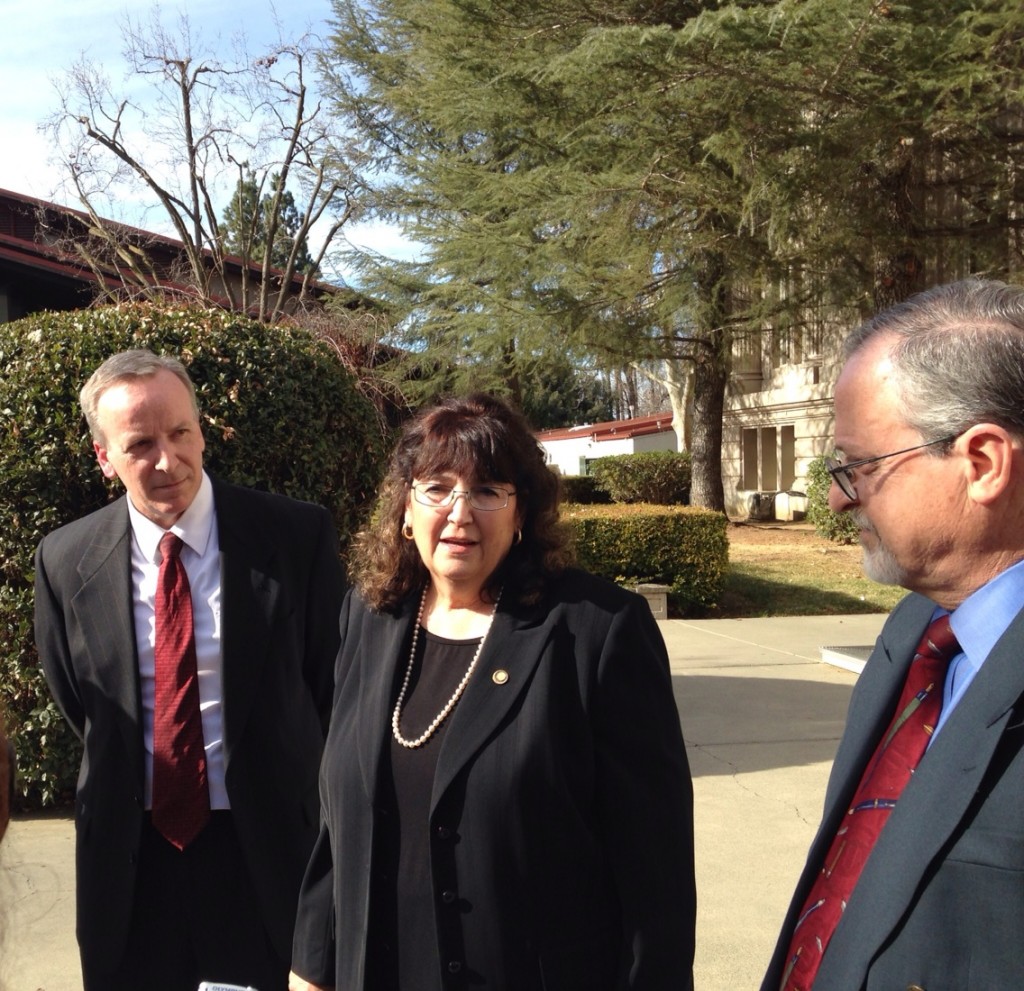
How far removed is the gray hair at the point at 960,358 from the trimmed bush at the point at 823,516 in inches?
628

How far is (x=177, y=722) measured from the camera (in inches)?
116

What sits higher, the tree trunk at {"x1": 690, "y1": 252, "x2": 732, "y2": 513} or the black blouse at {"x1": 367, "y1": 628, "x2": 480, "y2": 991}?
the tree trunk at {"x1": 690, "y1": 252, "x2": 732, "y2": 513}

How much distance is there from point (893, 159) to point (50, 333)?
11699 millimetres

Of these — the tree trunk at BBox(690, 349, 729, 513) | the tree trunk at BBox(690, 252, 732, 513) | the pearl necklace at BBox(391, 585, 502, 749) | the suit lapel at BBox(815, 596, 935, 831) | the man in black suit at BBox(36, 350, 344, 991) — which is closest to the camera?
the suit lapel at BBox(815, 596, 935, 831)

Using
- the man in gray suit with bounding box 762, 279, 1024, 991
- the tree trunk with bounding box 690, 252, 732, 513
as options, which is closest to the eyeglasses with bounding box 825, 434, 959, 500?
the man in gray suit with bounding box 762, 279, 1024, 991

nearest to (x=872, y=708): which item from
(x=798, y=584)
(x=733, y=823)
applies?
(x=733, y=823)

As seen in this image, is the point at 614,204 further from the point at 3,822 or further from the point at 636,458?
the point at 3,822

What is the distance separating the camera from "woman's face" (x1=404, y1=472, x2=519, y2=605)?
2453 mm

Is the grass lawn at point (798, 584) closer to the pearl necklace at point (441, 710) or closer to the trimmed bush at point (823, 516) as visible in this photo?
the trimmed bush at point (823, 516)

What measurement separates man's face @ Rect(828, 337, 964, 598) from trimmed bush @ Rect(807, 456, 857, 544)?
15908 mm

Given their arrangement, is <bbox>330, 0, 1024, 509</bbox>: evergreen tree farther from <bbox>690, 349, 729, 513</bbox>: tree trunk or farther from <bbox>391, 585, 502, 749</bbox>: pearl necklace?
<bbox>391, 585, 502, 749</bbox>: pearl necklace

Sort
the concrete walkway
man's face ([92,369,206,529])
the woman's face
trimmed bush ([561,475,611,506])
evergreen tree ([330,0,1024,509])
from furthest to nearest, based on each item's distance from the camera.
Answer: trimmed bush ([561,475,611,506])
evergreen tree ([330,0,1024,509])
the concrete walkway
man's face ([92,369,206,529])
the woman's face

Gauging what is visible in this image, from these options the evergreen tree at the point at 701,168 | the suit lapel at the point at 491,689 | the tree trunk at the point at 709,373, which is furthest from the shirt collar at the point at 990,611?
the tree trunk at the point at 709,373

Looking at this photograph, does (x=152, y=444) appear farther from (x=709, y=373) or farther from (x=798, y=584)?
(x=709, y=373)
